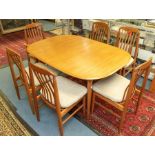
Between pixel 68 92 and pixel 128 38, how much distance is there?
137 centimetres

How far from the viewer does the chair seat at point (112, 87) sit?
1.76 m

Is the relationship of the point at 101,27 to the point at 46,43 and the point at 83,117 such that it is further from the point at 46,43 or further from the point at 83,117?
the point at 83,117

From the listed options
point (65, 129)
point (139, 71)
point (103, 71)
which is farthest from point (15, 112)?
point (139, 71)

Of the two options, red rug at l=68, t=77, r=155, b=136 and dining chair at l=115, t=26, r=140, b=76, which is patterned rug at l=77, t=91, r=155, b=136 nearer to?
red rug at l=68, t=77, r=155, b=136

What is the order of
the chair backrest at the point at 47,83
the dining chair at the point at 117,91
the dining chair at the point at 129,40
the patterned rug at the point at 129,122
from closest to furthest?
1. the chair backrest at the point at 47,83
2. the dining chair at the point at 117,91
3. the patterned rug at the point at 129,122
4. the dining chair at the point at 129,40

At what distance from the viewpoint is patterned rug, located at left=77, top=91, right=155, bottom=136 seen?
194 cm

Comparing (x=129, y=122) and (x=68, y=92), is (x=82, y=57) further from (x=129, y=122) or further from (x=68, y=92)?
(x=129, y=122)

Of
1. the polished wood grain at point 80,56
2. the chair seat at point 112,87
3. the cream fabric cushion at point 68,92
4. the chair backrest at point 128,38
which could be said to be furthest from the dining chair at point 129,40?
the cream fabric cushion at point 68,92

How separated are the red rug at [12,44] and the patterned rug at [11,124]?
1368 mm

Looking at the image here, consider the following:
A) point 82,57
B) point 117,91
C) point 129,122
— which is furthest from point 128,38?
point 129,122

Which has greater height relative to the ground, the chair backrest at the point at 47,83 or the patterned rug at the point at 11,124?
the chair backrest at the point at 47,83

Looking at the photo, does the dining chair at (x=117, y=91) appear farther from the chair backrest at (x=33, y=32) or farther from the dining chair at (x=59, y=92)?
the chair backrest at (x=33, y=32)

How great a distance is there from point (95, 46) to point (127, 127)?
3.78ft

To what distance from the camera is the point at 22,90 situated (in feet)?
8.62
